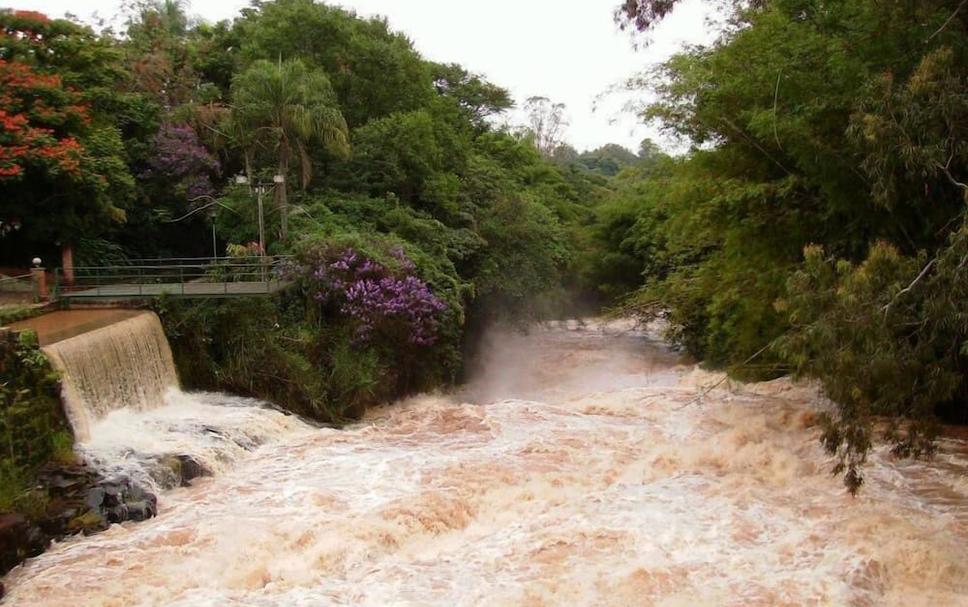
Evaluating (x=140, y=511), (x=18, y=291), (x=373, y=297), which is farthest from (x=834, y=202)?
(x=18, y=291)

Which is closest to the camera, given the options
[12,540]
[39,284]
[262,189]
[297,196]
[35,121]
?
[12,540]

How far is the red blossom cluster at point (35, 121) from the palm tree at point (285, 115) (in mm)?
3564

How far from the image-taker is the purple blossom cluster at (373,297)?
1565cm

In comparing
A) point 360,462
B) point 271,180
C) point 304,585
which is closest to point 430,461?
point 360,462

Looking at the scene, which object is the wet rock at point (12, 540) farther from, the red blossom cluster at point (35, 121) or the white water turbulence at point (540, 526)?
the red blossom cluster at point (35, 121)

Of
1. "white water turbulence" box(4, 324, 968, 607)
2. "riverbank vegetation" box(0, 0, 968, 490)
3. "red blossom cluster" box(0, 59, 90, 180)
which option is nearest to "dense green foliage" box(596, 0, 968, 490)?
"riverbank vegetation" box(0, 0, 968, 490)

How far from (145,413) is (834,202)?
11.4 m

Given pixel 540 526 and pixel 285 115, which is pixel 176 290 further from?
pixel 540 526

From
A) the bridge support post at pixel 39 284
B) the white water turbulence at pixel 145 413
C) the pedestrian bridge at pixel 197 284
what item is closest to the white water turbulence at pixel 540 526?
the white water turbulence at pixel 145 413

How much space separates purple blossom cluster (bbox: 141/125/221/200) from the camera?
65.6ft

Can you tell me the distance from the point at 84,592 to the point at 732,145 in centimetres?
1217

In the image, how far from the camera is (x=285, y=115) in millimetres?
18141

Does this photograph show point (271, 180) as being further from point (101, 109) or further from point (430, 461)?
point (430, 461)

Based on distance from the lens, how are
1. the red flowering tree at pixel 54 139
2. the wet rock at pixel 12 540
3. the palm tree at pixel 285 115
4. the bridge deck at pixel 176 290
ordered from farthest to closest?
the palm tree at pixel 285 115, the red flowering tree at pixel 54 139, the bridge deck at pixel 176 290, the wet rock at pixel 12 540
